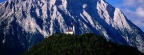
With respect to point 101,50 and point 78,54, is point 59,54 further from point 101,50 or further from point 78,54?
point 101,50

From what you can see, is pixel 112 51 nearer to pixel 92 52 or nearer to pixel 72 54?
pixel 92 52

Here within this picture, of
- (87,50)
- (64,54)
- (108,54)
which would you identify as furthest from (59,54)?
(108,54)

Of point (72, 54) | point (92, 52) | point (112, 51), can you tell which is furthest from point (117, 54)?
point (72, 54)

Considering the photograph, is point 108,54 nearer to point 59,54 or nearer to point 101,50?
point 101,50

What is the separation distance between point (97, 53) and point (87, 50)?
7.62 m

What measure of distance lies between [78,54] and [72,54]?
3.79 m

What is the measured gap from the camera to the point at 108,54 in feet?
635

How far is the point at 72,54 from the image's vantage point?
196 m

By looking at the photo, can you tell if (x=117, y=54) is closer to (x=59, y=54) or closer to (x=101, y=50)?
(x=101, y=50)

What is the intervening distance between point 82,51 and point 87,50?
3195 millimetres

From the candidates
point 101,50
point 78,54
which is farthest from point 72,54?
point 101,50

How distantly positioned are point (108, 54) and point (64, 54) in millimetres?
27171

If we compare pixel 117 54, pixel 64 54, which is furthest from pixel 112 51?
pixel 64 54

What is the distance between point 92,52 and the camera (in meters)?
197
